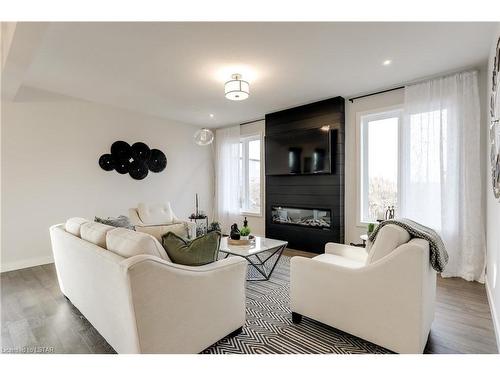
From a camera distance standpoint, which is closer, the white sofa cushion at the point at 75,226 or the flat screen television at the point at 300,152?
the white sofa cushion at the point at 75,226

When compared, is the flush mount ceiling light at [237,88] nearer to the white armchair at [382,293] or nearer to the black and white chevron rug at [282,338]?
the white armchair at [382,293]

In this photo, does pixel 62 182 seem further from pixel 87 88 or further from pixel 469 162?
pixel 469 162

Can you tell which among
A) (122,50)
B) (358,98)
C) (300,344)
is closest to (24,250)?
(122,50)

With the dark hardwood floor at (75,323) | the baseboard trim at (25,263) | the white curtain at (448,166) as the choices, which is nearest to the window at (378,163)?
the white curtain at (448,166)

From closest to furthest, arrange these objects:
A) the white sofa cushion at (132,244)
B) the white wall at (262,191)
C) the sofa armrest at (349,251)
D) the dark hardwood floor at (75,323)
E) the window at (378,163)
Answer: the white sofa cushion at (132,244), the dark hardwood floor at (75,323), the sofa armrest at (349,251), the window at (378,163), the white wall at (262,191)

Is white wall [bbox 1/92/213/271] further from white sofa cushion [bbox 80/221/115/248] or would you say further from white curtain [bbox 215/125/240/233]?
white sofa cushion [bbox 80/221/115/248]

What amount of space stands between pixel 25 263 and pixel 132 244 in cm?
346

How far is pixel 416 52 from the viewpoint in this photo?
109 inches

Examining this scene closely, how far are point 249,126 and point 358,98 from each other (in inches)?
91.8

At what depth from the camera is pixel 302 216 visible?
4.81 meters

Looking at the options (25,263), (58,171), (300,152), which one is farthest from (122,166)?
(300,152)

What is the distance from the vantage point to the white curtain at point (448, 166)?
3152 mm

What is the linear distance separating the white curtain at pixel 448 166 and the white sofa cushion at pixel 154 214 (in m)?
3.72

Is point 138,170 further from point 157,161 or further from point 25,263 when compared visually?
point 25,263
